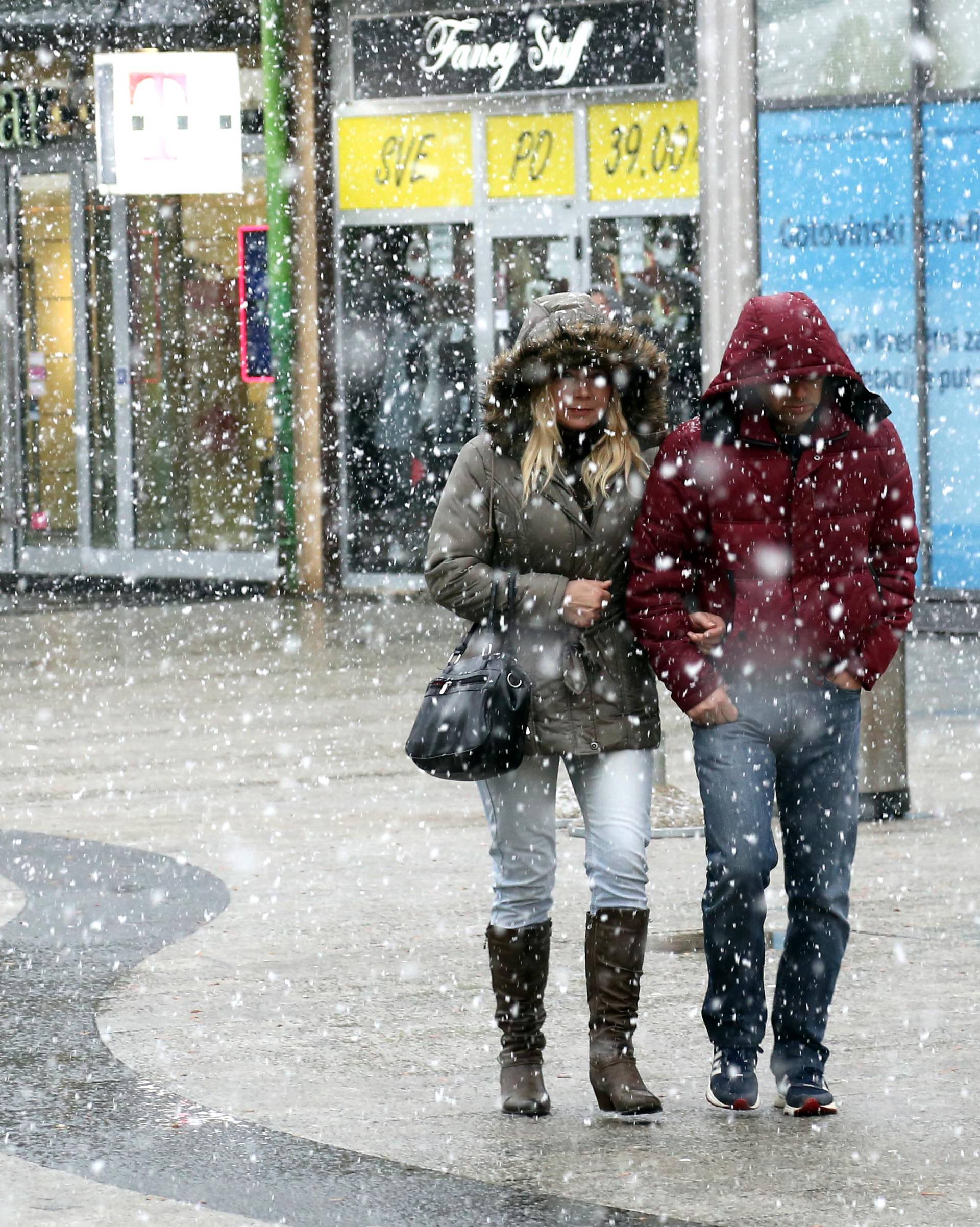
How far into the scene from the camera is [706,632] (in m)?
4.89

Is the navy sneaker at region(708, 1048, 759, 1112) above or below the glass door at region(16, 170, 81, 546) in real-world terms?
below

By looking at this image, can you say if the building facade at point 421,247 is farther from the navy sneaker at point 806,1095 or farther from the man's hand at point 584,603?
the navy sneaker at point 806,1095

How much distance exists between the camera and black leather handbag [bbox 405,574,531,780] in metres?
4.88

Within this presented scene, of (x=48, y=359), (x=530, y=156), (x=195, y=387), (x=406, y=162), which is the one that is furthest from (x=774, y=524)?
(x=48, y=359)

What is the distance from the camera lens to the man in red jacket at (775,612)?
4.87 metres

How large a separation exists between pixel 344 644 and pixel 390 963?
27.1 feet

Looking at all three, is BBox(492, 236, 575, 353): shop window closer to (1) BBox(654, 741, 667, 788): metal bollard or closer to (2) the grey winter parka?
(1) BBox(654, 741, 667, 788): metal bollard

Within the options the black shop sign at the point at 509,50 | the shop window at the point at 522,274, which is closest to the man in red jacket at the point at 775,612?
the black shop sign at the point at 509,50

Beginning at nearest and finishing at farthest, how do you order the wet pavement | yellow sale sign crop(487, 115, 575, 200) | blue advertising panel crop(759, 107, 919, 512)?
the wet pavement < blue advertising panel crop(759, 107, 919, 512) < yellow sale sign crop(487, 115, 575, 200)

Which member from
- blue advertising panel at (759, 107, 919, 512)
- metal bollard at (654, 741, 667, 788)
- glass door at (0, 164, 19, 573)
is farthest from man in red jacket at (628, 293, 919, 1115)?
glass door at (0, 164, 19, 573)

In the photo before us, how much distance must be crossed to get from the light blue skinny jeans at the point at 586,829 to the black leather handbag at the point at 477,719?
3.8 inches

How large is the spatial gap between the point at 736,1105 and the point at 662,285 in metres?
12.6

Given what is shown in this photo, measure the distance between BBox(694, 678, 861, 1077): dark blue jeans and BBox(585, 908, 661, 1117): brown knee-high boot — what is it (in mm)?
157

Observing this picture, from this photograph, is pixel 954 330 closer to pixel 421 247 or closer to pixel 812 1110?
pixel 421 247
